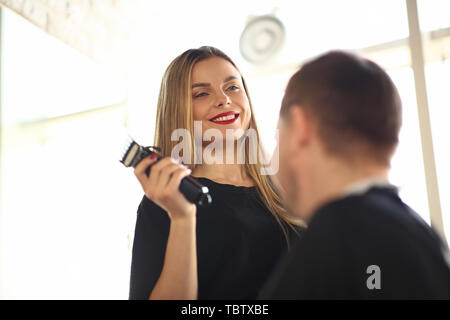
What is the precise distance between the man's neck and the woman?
0.27 meters

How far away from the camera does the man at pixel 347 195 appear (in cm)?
41

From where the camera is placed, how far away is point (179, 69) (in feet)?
3.20

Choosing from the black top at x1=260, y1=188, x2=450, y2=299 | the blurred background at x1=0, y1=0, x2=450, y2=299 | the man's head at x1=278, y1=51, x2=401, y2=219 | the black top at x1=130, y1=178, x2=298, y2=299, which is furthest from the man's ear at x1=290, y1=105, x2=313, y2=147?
the blurred background at x1=0, y1=0, x2=450, y2=299

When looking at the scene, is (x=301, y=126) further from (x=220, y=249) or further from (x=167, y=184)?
(x=220, y=249)

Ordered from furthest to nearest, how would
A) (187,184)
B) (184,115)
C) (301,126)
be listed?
(184,115) < (187,184) < (301,126)

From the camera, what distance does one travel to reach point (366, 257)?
0.41 m

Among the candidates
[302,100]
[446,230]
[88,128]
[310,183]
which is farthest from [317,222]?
[88,128]

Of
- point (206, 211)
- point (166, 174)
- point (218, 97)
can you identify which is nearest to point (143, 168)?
point (166, 174)

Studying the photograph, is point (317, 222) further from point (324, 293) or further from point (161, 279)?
point (161, 279)

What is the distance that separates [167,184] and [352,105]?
14.2 inches

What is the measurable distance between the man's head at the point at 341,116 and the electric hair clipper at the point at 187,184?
187 millimetres

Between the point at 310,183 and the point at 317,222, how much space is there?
79 mm

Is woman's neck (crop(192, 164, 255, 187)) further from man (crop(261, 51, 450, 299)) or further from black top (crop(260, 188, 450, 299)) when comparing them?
black top (crop(260, 188, 450, 299))

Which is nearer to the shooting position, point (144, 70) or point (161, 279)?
point (161, 279)
